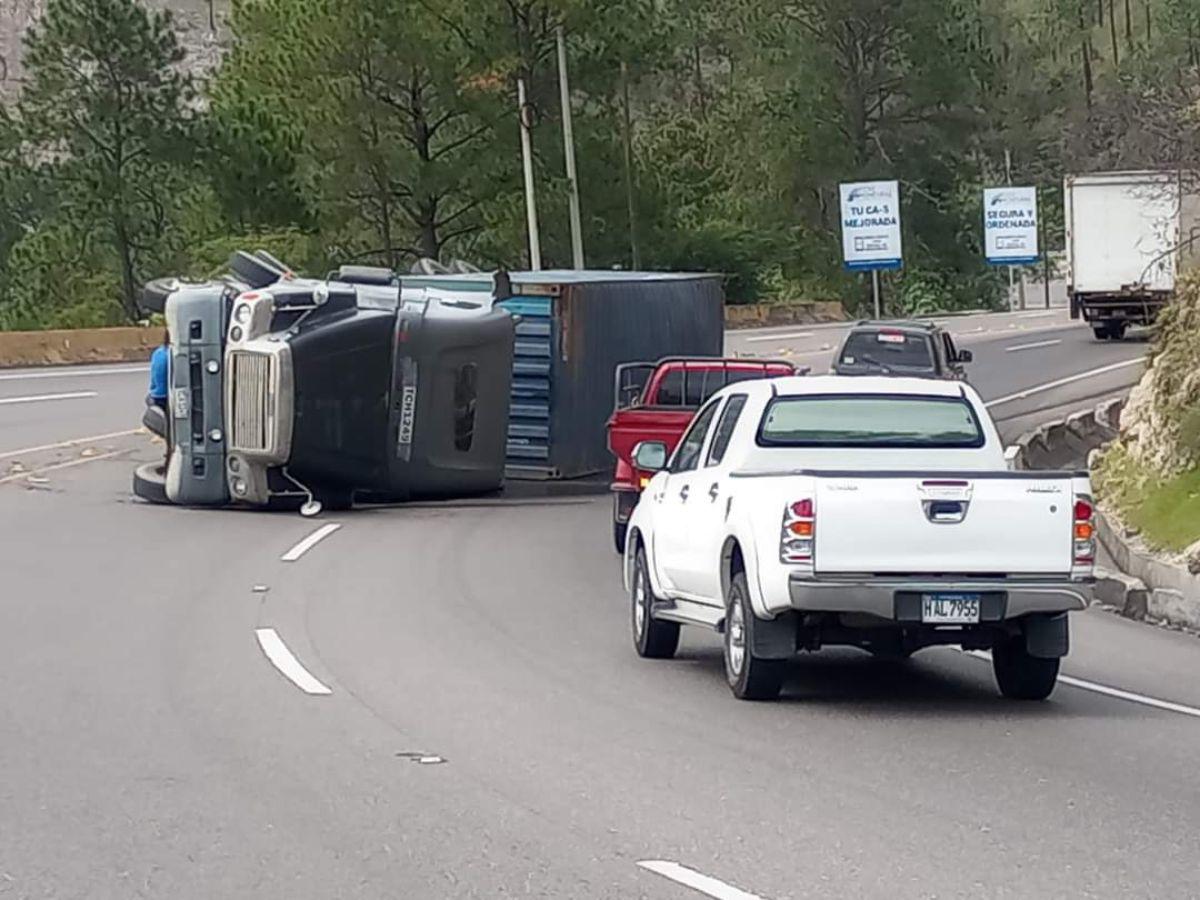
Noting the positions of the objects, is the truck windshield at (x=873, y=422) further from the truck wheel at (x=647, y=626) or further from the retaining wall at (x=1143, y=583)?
the retaining wall at (x=1143, y=583)

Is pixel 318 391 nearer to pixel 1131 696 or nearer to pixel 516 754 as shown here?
pixel 1131 696

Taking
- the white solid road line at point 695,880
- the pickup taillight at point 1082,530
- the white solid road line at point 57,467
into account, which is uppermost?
the pickup taillight at point 1082,530

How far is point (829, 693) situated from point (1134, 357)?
124 ft

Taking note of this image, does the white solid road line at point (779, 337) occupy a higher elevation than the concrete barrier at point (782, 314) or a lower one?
lower

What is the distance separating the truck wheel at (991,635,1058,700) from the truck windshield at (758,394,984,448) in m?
1.37

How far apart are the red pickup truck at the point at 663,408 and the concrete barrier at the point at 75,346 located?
2170 cm

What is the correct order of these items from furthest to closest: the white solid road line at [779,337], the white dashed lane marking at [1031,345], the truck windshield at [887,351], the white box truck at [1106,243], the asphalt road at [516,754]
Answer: the white solid road line at [779,337] < the white dashed lane marking at [1031,345] < the white box truck at [1106,243] < the truck windshield at [887,351] < the asphalt road at [516,754]

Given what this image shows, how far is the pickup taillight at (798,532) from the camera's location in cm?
1126

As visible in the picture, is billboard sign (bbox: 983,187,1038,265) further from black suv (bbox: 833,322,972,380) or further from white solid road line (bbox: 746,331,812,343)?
black suv (bbox: 833,322,972,380)

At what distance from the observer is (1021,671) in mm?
12219

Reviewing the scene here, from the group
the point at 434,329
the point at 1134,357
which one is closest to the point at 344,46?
the point at 1134,357

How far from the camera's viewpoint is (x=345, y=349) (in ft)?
79.1

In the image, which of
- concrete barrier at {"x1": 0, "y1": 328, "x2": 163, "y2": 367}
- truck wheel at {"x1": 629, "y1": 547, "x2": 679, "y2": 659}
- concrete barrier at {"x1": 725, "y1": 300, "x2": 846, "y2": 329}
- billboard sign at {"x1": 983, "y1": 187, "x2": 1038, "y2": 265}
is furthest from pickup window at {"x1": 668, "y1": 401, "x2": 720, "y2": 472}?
billboard sign at {"x1": 983, "y1": 187, "x2": 1038, "y2": 265}

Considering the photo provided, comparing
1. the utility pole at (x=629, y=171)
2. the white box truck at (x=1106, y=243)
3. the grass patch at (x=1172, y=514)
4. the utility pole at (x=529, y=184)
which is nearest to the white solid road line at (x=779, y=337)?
the utility pole at (x=629, y=171)
